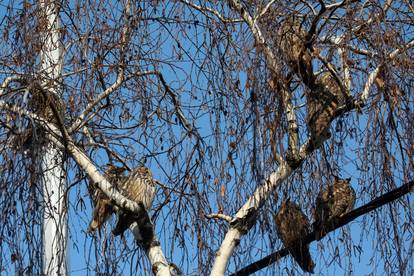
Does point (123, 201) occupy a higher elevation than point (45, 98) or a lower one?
lower

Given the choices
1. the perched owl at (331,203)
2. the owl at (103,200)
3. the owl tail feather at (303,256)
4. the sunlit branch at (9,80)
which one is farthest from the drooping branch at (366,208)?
the sunlit branch at (9,80)

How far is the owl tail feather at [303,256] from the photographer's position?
5164 millimetres

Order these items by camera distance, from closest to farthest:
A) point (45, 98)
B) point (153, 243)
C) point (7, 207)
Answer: point (7, 207) → point (45, 98) → point (153, 243)

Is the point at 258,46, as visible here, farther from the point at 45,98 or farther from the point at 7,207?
the point at 7,207

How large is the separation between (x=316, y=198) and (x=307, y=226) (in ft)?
2.14

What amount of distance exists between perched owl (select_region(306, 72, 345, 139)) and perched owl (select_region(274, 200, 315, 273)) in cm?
38

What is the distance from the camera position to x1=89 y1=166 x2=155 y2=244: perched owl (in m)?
4.85

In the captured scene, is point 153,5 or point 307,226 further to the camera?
point 307,226

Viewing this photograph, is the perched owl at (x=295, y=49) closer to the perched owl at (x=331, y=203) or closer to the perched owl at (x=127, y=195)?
the perched owl at (x=331, y=203)

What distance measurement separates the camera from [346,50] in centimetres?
458

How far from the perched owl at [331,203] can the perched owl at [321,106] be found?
28cm

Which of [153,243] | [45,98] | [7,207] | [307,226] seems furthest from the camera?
[307,226]

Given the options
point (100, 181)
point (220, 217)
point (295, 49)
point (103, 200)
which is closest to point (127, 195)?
point (103, 200)

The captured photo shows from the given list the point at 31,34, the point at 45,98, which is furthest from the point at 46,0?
the point at 45,98
